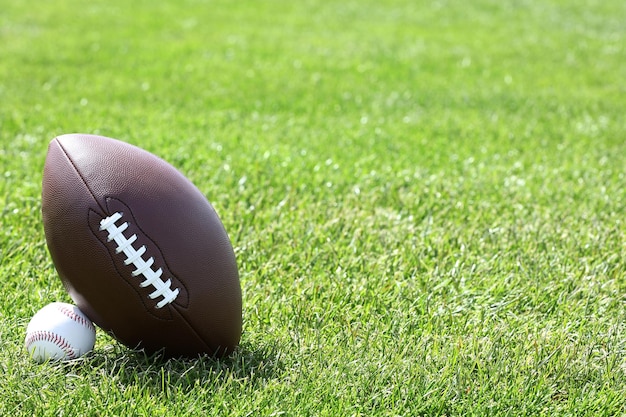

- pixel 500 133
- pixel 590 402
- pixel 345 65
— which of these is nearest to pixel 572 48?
pixel 345 65

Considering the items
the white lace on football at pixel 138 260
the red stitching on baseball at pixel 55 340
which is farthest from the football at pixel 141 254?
the red stitching on baseball at pixel 55 340

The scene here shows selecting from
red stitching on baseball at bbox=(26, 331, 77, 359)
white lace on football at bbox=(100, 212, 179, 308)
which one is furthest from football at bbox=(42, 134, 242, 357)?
red stitching on baseball at bbox=(26, 331, 77, 359)

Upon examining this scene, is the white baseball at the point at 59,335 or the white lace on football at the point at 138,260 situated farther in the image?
the white baseball at the point at 59,335

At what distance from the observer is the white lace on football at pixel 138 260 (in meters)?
2.86

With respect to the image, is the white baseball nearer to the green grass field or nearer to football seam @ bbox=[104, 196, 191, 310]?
the green grass field

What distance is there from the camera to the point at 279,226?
4.45 m

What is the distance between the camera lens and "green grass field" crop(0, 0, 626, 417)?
9.67 ft

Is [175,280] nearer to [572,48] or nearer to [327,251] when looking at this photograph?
[327,251]

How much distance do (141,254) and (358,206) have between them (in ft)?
7.07

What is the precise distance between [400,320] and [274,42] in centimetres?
684

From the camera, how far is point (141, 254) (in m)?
2.87

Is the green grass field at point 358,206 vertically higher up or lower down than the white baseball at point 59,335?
lower down

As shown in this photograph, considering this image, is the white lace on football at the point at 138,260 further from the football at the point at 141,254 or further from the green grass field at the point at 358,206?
the green grass field at the point at 358,206

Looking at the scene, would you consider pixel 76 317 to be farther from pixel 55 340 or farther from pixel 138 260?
pixel 138 260
